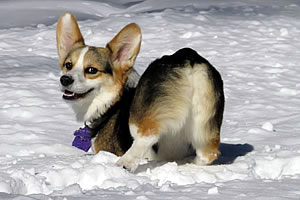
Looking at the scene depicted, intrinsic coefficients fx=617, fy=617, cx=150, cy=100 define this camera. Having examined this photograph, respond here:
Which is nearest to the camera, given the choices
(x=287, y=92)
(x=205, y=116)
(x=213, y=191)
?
(x=213, y=191)

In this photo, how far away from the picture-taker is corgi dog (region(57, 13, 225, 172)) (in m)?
3.19

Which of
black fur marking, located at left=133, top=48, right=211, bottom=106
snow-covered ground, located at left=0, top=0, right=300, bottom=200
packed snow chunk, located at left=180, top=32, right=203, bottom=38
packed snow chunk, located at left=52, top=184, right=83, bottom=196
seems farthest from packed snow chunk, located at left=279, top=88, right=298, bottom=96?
packed snow chunk, located at left=52, top=184, right=83, bottom=196

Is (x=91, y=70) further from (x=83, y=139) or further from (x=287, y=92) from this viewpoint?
(x=287, y=92)

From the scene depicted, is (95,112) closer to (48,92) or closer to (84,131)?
(84,131)

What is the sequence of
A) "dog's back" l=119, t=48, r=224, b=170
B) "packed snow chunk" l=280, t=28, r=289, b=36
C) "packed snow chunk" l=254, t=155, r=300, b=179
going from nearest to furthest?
"dog's back" l=119, t=48, r=224, b=170 → "packed snow chunk" l=254, t=155, r=300, b=179 → "packed snow chunk" l=280, t=28, r=289, b=36

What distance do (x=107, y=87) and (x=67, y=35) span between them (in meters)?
0.51

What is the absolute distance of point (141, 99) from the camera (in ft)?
10.7

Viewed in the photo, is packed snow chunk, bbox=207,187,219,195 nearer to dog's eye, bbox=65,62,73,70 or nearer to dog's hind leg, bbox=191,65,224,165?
dog's hind leg, bbox=191,65,224,165

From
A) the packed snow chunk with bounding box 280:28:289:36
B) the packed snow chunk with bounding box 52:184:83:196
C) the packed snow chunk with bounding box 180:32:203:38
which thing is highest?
the packed snow chunk with bounding box 52:184:83:196

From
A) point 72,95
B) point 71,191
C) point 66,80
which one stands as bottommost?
point 71,191

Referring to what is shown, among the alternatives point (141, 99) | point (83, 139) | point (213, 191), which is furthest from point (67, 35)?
point (213, 191)

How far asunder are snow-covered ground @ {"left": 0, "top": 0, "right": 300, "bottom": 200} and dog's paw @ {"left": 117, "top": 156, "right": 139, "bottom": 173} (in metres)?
0.05

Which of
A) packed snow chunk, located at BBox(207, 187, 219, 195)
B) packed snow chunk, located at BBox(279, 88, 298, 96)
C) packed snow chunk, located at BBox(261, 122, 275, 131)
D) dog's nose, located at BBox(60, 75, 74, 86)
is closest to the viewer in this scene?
packed snow chunk, located at BBox(207, 187, 219, 195)

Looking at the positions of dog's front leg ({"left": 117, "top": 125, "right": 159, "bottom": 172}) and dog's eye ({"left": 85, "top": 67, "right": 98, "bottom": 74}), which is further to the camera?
dog's eye ({"left": 85, "top": 67, "right": 98, "bottom": 74})
